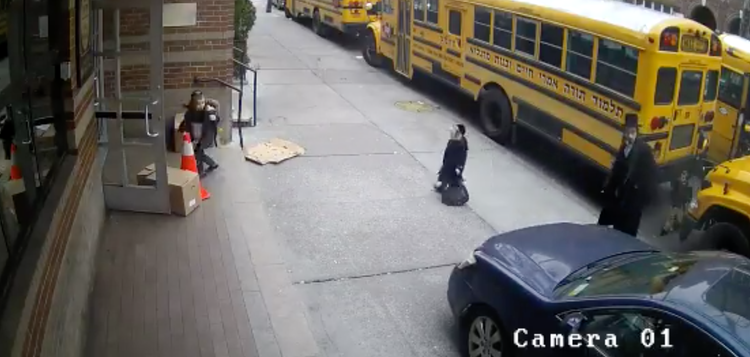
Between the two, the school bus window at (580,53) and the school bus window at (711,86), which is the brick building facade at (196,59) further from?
the school bus window at (711,86)

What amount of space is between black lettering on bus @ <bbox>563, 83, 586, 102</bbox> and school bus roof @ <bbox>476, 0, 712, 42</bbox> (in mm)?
844

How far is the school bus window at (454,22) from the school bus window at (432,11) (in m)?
0.56

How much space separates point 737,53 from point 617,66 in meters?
2.20

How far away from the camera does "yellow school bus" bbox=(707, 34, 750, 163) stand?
413 inches

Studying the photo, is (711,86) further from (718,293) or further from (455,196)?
(718,293)

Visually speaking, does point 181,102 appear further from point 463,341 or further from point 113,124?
point 463,341

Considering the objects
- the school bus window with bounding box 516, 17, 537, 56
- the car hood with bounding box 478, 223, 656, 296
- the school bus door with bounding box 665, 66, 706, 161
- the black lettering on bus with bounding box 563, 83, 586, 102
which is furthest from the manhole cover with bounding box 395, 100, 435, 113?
the car hood with bounding box 478, 223, 656, 296

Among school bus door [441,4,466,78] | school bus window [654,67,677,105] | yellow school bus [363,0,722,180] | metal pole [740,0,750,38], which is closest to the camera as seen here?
school bus window [654,67,677,105]

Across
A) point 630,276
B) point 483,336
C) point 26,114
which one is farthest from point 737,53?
point 26,114

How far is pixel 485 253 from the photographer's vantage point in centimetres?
602

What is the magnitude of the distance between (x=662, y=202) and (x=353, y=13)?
41.9 feet

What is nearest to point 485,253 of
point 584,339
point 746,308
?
point 584,339

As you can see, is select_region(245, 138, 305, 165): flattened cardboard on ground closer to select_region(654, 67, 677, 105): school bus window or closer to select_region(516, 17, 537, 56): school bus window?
select_region(516, 17, 537, 56): school bus window

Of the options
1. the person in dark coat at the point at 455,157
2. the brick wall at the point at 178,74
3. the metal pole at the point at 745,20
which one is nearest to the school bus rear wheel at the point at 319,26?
the metal pole at the point at 745,20
